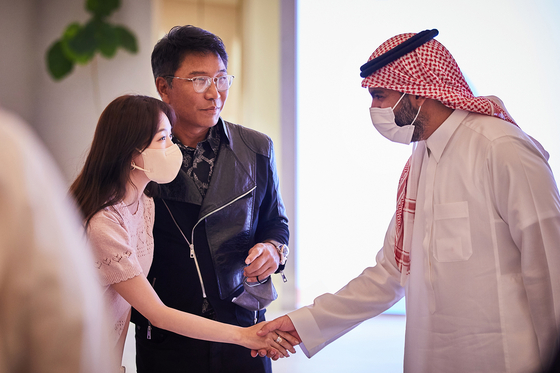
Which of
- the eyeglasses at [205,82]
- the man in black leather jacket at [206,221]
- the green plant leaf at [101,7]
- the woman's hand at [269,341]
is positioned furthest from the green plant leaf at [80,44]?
the woman's hand at [269,341]

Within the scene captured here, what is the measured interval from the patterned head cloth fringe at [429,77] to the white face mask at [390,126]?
0.07 metres

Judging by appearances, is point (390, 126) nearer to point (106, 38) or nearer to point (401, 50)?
point (401, 50)

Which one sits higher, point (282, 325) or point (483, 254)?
point (483, 254)

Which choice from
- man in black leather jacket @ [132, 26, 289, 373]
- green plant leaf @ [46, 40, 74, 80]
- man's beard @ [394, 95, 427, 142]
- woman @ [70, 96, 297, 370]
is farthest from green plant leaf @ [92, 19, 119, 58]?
man's beard @ [394, 95, 427, 142]

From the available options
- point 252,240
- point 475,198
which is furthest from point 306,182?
point 475,198

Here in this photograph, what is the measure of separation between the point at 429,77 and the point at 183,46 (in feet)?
3.70

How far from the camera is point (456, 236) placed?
1573mm

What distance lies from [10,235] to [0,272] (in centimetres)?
4

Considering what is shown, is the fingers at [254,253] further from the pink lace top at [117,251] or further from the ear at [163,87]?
the ear at [163,87]

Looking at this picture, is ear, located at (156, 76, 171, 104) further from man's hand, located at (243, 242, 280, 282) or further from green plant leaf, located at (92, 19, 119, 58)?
green plant leaf, located at (92, 19, 119, 58)

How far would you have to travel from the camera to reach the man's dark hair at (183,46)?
A: 2.01 meters

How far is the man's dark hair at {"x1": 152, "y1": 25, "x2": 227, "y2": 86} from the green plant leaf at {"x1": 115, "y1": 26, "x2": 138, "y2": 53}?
2.55 meters

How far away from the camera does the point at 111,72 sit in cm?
433

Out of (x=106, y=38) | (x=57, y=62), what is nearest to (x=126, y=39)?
(x=106, y=38)
